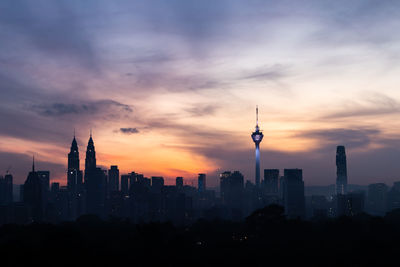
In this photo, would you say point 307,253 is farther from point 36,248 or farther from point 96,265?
point 36,248

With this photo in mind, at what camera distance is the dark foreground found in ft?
303

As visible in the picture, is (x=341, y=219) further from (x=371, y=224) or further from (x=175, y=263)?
(x=175, y=263)

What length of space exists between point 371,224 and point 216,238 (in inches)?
1631

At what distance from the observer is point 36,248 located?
92.8 meters

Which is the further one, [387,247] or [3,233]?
[3,233]

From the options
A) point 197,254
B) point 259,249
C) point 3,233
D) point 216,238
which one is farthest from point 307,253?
point 3,233

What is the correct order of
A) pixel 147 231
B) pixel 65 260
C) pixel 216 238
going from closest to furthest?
1. pixel 65 260
2. pixel 147 231
3. pixel 216 238

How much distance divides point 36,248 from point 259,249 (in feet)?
152

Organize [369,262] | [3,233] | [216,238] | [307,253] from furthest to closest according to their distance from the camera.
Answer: [3,233], [216,238], [307,253], [369,262]

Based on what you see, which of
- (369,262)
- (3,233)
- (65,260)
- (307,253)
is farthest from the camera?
(3,233)

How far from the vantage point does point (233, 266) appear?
334ft

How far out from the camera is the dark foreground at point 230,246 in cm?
9238

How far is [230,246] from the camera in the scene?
12450 cm

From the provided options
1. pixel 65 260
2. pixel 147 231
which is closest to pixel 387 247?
pixel 147 231
